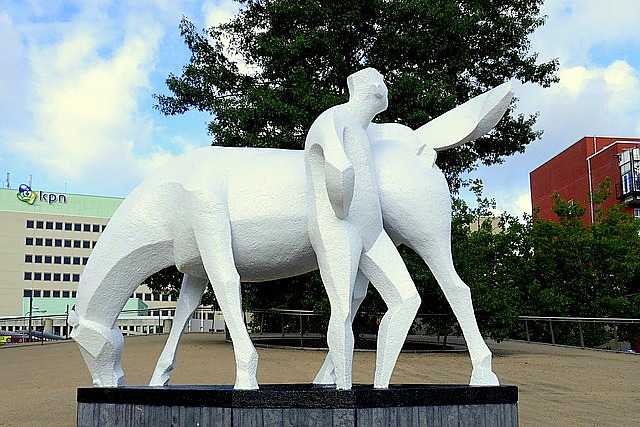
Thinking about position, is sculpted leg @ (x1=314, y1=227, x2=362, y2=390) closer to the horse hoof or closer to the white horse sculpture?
the white horse sculpture

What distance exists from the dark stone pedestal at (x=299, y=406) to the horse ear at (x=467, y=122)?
2196mm

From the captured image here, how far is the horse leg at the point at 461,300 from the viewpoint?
6.40 meters

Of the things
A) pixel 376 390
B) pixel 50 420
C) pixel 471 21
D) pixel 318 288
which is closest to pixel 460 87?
pixel 471 21

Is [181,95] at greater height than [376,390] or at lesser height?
greater

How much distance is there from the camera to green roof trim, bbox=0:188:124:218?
86.2m

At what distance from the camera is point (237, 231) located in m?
6.04

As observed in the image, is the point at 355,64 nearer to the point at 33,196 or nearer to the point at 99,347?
the point at 99,347

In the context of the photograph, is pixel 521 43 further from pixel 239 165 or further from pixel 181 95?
pixel 239 165

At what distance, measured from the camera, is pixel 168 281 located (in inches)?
869

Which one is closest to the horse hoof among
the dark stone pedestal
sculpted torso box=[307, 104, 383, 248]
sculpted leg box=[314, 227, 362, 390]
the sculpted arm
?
the dark stone pedestal

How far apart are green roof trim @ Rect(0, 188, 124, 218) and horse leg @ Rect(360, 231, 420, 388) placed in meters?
81.4

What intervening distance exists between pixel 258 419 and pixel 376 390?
0.89 m

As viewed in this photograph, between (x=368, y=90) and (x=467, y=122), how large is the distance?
103 centimetres

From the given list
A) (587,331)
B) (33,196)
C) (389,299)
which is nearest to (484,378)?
(389,299)
